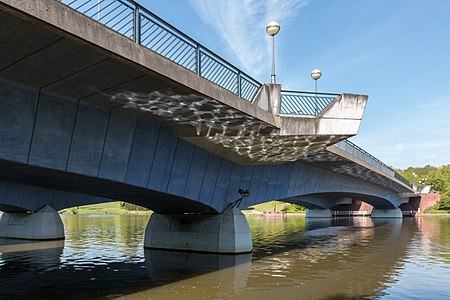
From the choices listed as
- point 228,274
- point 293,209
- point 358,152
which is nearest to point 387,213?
point 293,209

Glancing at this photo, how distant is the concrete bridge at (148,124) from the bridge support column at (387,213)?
4907cm

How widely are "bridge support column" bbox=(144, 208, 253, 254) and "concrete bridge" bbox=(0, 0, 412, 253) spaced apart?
0.07m

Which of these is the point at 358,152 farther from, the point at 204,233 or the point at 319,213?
the point at 319,213

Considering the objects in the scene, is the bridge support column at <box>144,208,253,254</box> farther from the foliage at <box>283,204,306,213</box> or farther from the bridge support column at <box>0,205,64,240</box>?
the foliage at <box>283,204,306,213</box>

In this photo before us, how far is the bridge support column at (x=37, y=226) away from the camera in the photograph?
3181 centimetres

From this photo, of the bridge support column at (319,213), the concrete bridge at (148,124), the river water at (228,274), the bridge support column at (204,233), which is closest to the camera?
the concrete bridge at (148,124)

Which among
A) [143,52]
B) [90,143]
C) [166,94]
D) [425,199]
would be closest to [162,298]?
[90,143]

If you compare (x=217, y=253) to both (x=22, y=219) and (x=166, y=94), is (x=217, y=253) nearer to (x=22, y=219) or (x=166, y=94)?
(x=166, y=94)

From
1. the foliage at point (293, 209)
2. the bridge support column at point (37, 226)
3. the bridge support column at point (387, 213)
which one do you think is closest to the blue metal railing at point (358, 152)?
the bridge support column at point (37, 226)

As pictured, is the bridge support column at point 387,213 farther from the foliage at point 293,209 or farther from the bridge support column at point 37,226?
the bridge support column at point 37,226

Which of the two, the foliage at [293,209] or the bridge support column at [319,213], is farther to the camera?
the foliage at [293,209]

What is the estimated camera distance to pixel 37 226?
32.1 metres

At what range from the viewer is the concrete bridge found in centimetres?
884

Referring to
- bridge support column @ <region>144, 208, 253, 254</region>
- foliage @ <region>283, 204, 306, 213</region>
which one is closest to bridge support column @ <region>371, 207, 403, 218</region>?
foliage @ <region>283, 204, 306, 213</region>
